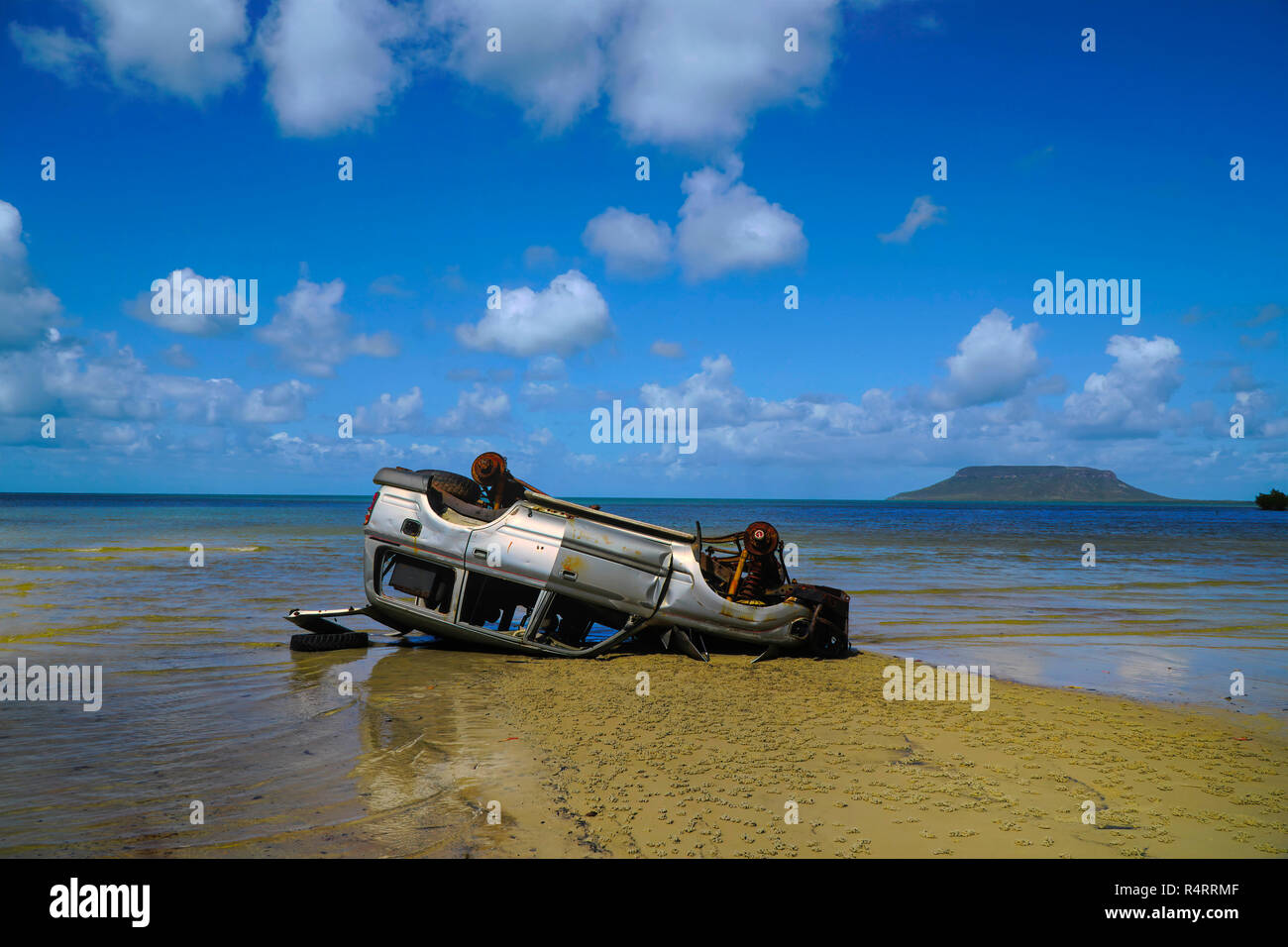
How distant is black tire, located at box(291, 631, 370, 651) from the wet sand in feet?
10.9

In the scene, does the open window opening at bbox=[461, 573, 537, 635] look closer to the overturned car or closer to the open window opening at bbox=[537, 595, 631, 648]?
the overturned car

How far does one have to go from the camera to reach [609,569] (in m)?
10.7

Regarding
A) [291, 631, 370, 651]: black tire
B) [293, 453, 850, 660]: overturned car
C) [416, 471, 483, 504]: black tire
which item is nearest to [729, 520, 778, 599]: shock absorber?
[293, 453, 850, 660]: overturned car

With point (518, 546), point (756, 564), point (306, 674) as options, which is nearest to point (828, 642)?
point (756, 564)

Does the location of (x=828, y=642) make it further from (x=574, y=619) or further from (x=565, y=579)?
(x=565, y=579)

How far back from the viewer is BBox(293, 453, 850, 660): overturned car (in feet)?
35.2

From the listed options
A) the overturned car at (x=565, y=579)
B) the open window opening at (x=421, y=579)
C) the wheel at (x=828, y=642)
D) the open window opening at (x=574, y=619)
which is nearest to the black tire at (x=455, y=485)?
the overturned car at (x=565, y=579)

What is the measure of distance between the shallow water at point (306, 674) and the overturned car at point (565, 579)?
0.82 meters

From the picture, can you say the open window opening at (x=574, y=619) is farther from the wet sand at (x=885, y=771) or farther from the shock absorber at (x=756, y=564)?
the shock absorber at (x=756, y=564)

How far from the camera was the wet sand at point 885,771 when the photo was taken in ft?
16.7

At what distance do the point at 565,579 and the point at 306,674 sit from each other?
12.0ft

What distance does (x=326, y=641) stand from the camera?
1140cm
